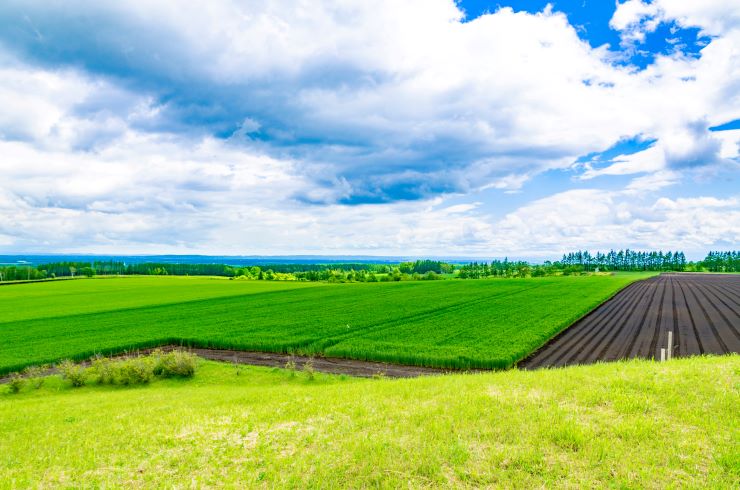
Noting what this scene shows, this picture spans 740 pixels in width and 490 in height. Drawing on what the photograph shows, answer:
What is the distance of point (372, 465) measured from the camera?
8.21 metres

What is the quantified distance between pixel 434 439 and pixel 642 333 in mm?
42599

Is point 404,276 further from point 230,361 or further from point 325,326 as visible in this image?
point 230,361

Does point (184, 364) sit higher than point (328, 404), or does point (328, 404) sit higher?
point (328, 404)

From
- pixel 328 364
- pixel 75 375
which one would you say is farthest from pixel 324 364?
pixel 75 375

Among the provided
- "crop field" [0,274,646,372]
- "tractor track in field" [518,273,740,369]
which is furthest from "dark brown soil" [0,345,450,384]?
"tractor track in field" [518,273,740,369]

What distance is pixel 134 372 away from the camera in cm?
2864

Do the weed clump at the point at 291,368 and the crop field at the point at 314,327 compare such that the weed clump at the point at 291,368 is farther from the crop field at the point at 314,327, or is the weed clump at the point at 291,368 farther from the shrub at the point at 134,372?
the shrub at the point at 134,372

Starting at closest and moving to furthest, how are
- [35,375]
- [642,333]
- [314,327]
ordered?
[35,375], [642,333], [314,327]

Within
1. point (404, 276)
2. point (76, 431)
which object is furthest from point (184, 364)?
point (404, 276)

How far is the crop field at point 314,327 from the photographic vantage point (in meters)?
35.1

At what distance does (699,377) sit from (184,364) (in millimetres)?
29969

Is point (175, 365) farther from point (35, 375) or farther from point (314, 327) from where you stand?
point (314, 327)

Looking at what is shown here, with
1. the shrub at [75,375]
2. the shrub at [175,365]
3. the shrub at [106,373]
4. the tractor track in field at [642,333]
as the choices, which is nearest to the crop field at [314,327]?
the tractor track in field at [642,333]

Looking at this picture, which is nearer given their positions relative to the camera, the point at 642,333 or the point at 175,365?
the point at 175,365
